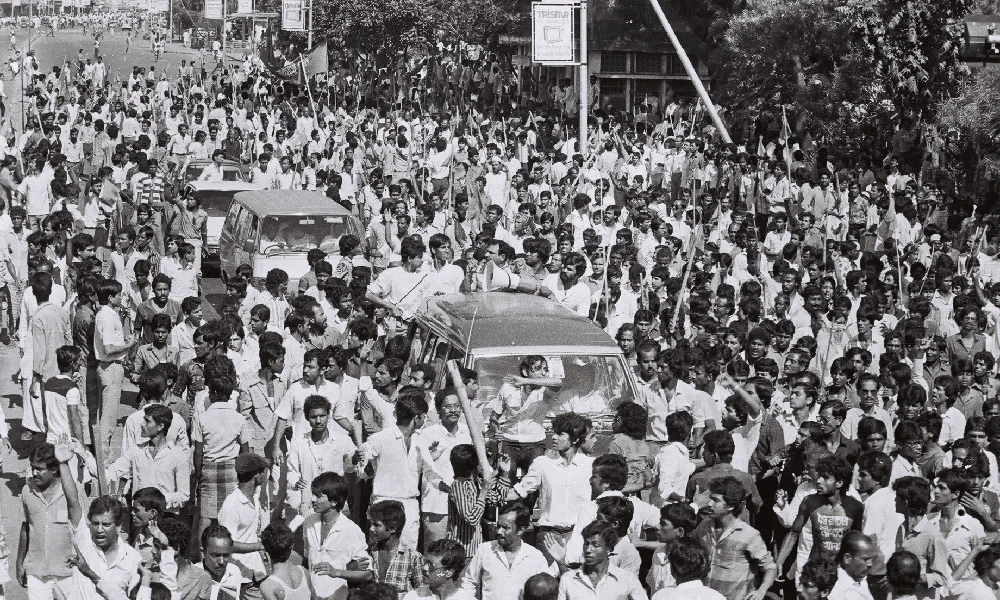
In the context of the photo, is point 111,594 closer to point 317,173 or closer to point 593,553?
point 593,553

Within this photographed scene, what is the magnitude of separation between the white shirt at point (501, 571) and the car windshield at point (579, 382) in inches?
107

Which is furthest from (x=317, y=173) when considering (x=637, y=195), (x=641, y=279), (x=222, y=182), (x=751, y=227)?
(x=641, y=279)

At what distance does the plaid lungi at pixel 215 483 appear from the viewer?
10.0 meters

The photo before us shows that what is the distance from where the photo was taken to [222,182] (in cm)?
2191

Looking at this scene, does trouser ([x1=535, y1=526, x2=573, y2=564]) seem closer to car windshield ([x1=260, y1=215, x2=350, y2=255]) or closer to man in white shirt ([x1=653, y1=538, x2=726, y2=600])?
man in white shirt ([x1=653, y1=538, x2=726, y2=600])

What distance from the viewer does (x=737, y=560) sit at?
8.16 meters

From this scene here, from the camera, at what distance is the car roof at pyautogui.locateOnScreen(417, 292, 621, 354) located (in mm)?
10758

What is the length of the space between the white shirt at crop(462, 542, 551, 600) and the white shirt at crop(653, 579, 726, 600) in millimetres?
714

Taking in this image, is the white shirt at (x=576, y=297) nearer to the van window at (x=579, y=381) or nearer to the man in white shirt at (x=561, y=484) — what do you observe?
the van window at (x=579, y=381)

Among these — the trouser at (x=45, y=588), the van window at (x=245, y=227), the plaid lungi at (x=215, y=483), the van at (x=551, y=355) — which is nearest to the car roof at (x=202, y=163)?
the van window at (x=245, y=227)

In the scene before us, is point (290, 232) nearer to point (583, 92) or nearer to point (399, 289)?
point (399, 289)

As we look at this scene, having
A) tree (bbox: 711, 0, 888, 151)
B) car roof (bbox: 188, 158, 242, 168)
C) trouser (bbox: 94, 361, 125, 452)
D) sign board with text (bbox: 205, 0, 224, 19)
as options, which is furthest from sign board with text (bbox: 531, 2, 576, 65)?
sign board with text (bbox: 205, 0, 224, 19)

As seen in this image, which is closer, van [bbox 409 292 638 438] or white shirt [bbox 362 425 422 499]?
white shirt [bbox 362 425 422 499]

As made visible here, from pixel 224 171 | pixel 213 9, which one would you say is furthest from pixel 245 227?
pixel 213 9
